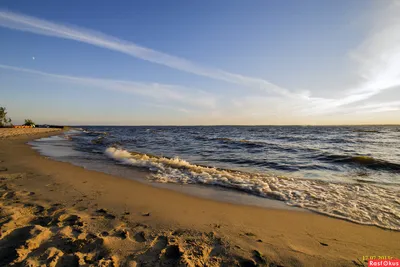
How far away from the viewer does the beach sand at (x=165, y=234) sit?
268cm

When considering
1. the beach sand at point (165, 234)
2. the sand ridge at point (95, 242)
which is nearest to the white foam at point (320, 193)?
the beach sand at point (165, 234)

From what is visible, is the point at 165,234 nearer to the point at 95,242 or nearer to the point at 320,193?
the point at 95,242

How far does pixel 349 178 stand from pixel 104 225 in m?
8.91

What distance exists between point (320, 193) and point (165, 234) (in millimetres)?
4935

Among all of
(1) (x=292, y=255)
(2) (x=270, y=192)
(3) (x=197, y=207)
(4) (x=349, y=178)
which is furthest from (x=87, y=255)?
(4) (x=349, y=178)

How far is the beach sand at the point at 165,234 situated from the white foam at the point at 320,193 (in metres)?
0.59

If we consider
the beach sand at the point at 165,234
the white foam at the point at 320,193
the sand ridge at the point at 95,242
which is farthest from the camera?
the white foam at the point at 320,193

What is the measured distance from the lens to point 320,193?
19.6 ft

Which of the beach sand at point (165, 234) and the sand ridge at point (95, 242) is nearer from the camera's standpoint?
the sand ridge at point (95, 242)

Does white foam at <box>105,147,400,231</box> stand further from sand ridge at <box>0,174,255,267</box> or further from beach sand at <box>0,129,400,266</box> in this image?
sand ridge at <box>0,174,255,267</box>

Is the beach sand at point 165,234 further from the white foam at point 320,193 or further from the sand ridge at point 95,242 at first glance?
the white foam at point 320,193

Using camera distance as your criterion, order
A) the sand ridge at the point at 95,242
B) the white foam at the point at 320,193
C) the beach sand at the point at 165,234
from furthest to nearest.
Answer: the white foam at the point at 320,193, the beach sand at the point at 165,234, the sand ridge at the point at 95,242

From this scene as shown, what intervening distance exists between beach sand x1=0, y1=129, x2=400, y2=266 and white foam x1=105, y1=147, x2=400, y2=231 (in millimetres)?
586

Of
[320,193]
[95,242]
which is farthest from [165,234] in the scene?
[320,193]
